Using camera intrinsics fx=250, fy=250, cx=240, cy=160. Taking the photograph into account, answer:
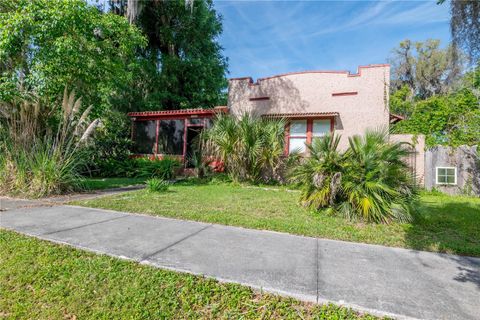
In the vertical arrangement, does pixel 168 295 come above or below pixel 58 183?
below

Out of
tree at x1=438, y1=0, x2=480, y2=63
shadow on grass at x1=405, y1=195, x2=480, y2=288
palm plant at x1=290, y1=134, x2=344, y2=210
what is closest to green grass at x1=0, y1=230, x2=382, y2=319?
shadow on grass at x1=405, y1=195, x2=480, y2=288

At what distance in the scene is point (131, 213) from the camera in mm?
4871

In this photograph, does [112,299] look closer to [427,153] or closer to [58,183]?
[58,183]

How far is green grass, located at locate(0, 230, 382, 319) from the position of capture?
202 cm

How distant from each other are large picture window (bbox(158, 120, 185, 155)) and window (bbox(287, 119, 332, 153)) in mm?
5562

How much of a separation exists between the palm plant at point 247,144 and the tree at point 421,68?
21104mm

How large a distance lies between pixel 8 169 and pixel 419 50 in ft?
105

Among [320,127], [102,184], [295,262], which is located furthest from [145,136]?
[295,262]

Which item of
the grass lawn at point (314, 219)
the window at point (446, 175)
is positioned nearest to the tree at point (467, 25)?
the window at point (446, 175)

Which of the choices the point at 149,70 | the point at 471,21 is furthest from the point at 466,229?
the point at 149,70

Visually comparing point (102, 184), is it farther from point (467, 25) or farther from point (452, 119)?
point (452, 119)

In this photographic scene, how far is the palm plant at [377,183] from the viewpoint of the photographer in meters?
4.59

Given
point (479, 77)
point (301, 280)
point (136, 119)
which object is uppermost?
point (479, 77)

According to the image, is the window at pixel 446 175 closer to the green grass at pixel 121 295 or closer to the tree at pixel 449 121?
the tree at pixel 449 121
